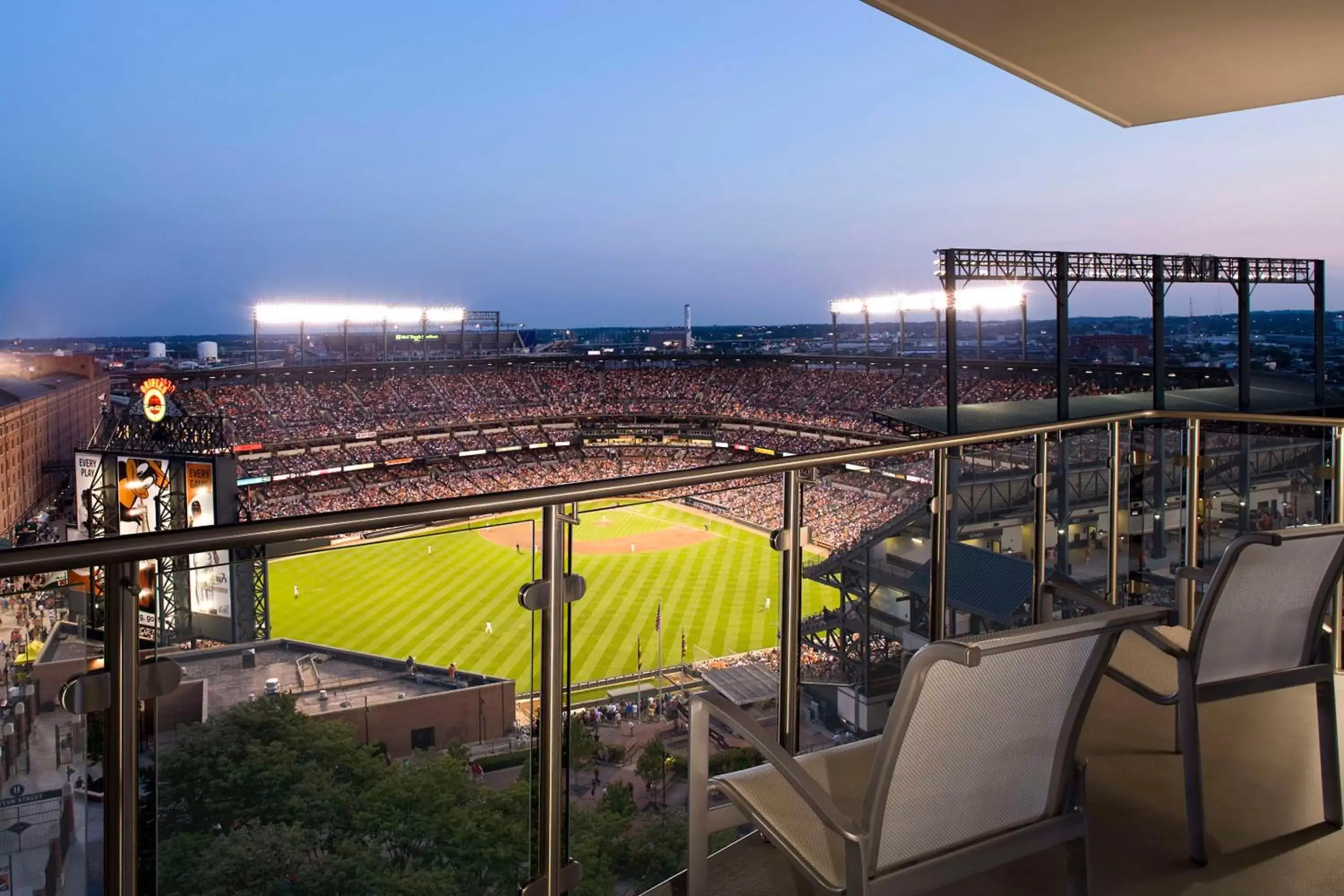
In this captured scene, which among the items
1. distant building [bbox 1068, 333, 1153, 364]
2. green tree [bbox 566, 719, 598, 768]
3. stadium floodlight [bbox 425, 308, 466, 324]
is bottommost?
green tree [bbox 566, 719, 598, 768]

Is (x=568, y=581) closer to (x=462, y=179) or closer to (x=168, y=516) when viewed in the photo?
(x=168, y=516)

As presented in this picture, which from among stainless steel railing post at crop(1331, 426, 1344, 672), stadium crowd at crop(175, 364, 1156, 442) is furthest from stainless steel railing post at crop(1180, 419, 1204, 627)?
stadium crowd at crop(175, 364, 1156, 442)

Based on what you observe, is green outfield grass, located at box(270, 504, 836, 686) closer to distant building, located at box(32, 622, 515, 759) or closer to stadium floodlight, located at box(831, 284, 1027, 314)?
distant building, located at box(32, 622, 515, 759)

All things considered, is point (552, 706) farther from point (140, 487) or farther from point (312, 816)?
point (140, 487)

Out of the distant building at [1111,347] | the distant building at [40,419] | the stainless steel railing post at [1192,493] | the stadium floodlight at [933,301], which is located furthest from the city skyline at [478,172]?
the stainless steel railing post at [1192,493]

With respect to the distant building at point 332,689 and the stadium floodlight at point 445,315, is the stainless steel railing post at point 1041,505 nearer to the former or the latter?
the distant building at point 332,689

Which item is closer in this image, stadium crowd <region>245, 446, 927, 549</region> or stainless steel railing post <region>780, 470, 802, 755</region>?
stainless steel railing post <region>780, 470, 802, 755</region>
